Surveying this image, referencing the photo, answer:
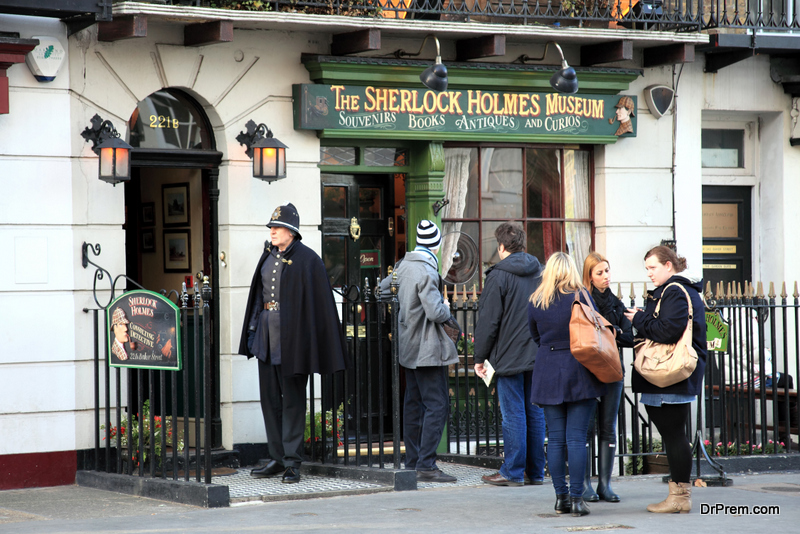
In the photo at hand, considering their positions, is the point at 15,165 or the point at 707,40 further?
the point at 707,40

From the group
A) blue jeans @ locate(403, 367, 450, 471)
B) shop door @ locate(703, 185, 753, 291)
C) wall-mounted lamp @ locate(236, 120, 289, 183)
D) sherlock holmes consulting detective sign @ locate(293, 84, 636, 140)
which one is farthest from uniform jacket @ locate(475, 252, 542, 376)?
shop door @ locate(703, 185, 753, 291)

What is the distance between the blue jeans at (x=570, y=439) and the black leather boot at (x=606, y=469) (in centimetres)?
60

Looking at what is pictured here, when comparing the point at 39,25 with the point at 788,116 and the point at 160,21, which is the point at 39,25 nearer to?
the point at 160,21

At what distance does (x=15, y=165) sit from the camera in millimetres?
8914

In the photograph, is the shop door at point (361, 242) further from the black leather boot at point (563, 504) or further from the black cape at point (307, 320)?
the black leather boot at point (563, 504)

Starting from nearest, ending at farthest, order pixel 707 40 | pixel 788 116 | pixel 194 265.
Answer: pixel 194 265
pixel 707 40
pixel 788 116

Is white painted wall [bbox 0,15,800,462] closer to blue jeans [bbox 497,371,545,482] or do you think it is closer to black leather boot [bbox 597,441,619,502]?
blue jeans [bbox 497,371,545,482]

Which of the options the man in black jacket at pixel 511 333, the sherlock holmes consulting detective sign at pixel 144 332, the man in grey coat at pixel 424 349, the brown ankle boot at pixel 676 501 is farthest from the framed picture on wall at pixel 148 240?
the brown ankle boot at pixel 676 501

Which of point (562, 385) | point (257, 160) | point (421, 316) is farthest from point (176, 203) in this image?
point (562, 385)

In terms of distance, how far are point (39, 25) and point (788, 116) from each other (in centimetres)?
785

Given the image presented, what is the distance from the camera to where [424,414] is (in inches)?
342

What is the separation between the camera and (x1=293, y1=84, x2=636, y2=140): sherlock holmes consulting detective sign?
396 inches

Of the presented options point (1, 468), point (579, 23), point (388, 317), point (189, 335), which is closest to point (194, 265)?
point (189, 335)

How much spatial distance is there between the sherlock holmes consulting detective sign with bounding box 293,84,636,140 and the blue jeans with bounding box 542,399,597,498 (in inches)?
157
